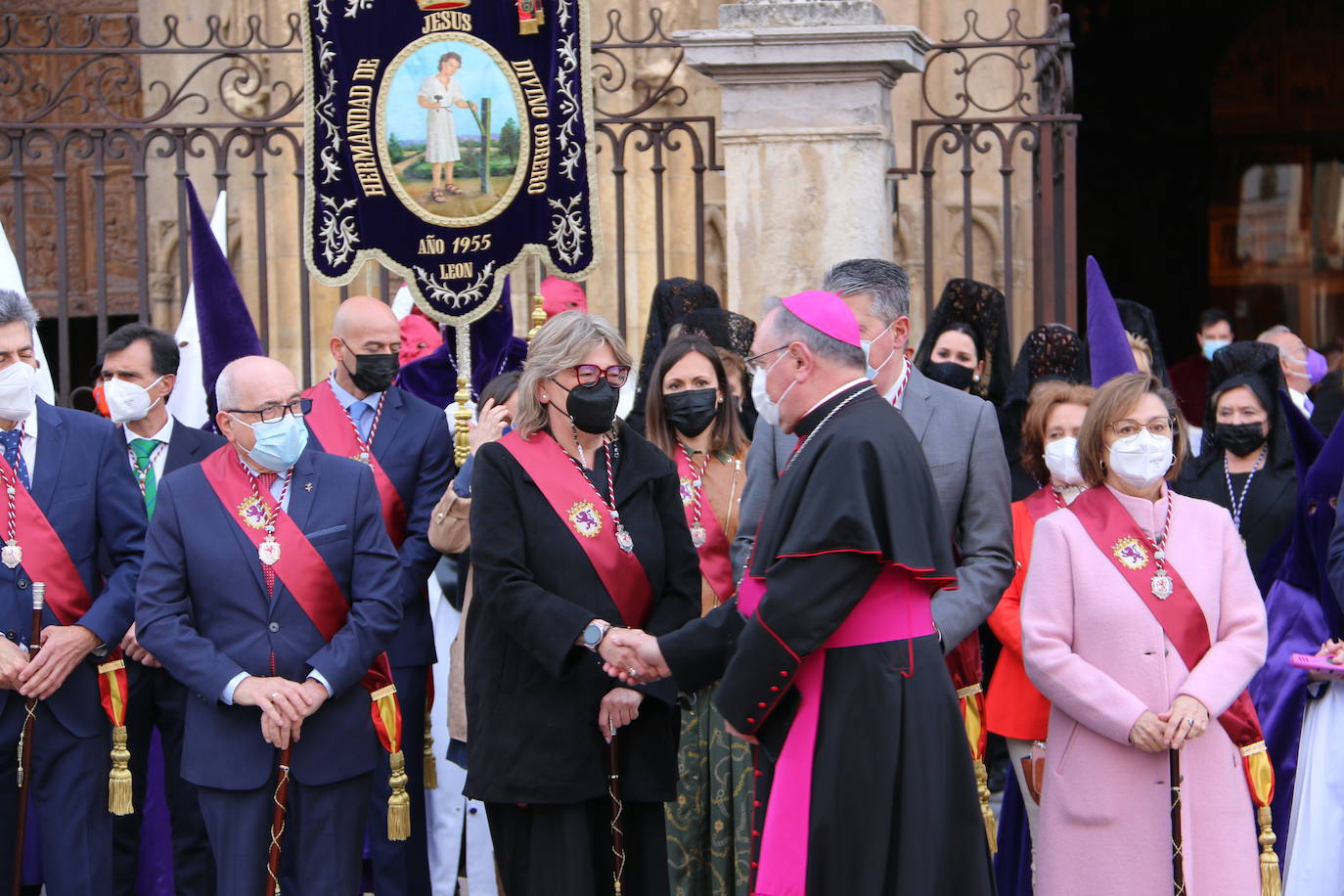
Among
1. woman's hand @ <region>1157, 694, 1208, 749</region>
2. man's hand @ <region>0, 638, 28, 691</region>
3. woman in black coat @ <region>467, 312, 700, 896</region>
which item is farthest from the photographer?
man's hand @ <region>0, 638, 28, 691</region>

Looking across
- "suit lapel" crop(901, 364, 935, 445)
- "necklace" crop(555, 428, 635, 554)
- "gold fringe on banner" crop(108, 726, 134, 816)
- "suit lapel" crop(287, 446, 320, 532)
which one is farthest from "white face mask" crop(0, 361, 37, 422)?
"suit lapel" crop(901, 364, 935, 445)

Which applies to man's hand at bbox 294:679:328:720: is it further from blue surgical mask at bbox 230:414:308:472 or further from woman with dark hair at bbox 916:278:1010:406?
woman with dark hair at bbox 916:278:1010:406

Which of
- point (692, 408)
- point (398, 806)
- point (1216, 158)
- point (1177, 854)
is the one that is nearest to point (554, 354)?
point (692, 408)

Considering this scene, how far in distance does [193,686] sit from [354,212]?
99.9 inches

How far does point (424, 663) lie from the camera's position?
20.3ft

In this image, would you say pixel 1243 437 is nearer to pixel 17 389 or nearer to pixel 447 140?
pixel 447 140

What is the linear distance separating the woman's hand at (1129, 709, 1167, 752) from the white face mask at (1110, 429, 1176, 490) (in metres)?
0.66

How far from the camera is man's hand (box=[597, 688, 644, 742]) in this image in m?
5.05

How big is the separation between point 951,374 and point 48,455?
9.76ft

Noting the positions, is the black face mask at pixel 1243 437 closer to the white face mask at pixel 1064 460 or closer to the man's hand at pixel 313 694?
the white face mask at pixel 1064 460

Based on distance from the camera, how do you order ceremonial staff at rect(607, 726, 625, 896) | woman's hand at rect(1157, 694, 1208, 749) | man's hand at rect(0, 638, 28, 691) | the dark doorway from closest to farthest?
woman's hand at rect(1157, 694, 1208, 749) → ceremonial staff at rect(607, 726, 625, 896) → man's hand at rect(0, 638, 28, 691) → the dark doorway

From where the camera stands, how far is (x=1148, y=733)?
489cm

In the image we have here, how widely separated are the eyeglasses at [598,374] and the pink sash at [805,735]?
1.06 metres

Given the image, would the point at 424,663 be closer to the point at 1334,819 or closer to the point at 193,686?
the point at 193,686
